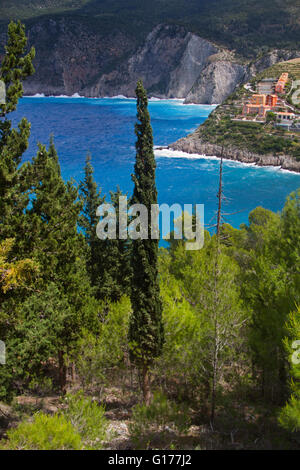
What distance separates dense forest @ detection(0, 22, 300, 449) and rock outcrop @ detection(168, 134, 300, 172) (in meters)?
65.2

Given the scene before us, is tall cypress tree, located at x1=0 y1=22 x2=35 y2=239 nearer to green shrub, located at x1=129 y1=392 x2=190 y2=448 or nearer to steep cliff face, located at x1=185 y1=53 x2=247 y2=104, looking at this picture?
green shrub, located at x1=129 y1=392 x2=190 y2=448

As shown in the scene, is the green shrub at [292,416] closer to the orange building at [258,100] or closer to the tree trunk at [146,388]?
the tree trunk at [146,388]

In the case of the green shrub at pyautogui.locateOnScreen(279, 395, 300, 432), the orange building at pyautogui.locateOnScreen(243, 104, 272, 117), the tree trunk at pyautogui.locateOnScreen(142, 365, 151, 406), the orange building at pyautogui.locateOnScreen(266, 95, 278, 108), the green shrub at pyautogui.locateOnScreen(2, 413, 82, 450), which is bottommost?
the tree trunk at pyautogui.locateOnScreen(142, 365, 151, 406)

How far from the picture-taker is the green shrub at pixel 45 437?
33.5 ft

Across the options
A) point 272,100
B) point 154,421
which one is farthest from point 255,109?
point 154,421

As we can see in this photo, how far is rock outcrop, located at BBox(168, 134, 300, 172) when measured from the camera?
3187 inches

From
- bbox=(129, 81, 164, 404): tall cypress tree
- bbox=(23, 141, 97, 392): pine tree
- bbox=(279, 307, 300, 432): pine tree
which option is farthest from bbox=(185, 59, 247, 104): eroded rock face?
bbox=(279, 307, 300, 432): pine tree

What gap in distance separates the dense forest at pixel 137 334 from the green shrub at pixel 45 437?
0.04m

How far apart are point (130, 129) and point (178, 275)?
110m

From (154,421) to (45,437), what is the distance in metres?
3.88

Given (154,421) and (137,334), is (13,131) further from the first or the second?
(154,421)

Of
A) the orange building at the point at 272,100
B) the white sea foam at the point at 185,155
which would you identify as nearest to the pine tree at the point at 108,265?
the white sea foam at the point at 185,155
